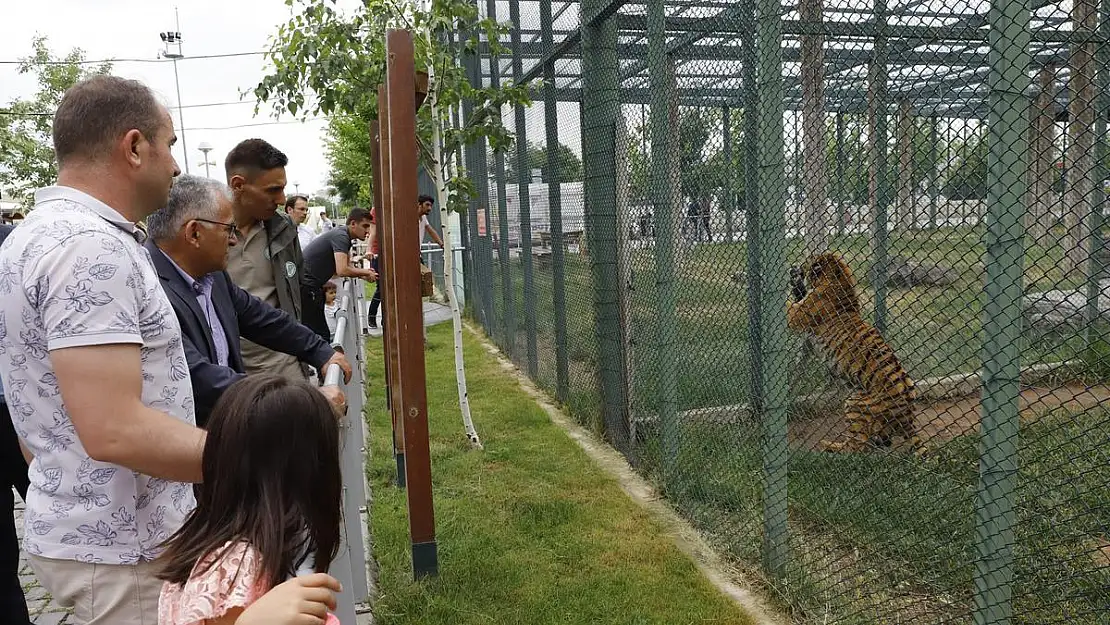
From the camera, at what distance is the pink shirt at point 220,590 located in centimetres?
149

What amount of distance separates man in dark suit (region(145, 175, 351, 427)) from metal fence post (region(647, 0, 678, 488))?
218 centimetres

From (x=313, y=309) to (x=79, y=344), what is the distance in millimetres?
3844

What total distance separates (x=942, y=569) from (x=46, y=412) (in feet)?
10.4

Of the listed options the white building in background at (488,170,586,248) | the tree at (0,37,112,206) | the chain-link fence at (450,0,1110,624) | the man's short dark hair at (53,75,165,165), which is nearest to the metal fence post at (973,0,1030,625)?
the chain-link fence at (450,0,1110,624)

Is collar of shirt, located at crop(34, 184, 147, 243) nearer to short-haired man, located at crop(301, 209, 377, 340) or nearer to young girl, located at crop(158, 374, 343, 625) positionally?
young girl, located at crop(158, 374, 343, 625)

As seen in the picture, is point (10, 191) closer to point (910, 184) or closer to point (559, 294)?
point (559, 294)

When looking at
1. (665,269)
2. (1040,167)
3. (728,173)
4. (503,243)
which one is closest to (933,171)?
→ (1040,167)

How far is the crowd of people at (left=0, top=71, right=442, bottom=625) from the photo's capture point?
5.09 ft

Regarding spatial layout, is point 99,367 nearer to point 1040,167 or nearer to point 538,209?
point 1040,167

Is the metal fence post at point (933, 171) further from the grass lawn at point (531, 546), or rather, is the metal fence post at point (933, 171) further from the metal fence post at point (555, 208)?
the metal fence post at point (555, 208)

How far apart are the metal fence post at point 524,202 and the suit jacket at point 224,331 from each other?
4.42m

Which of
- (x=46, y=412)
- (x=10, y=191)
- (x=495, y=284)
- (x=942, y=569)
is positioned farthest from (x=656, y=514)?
(x=10, y=191)

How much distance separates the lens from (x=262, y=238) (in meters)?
4.05

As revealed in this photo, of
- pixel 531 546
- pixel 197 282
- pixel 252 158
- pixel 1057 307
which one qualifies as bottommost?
pixel 531 546
